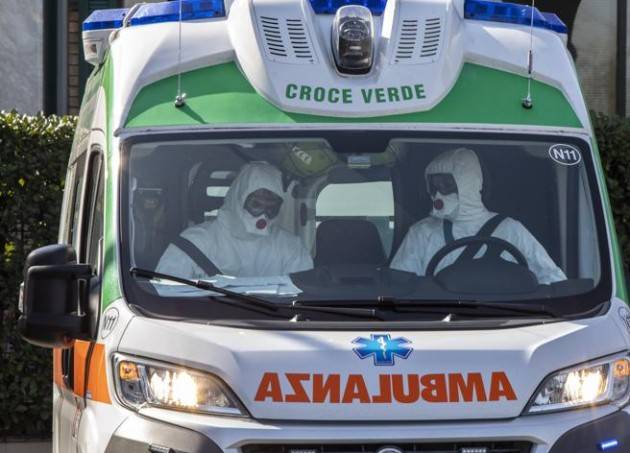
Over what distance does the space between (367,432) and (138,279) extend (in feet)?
3.27

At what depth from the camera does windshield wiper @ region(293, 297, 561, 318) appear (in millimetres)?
4879

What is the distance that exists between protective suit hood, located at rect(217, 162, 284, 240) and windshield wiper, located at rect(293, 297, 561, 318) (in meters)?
0.56

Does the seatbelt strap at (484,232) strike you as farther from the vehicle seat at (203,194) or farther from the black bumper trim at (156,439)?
the black bumper trim at (156,439)

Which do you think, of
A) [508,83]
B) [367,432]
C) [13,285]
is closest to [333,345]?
[367,432]

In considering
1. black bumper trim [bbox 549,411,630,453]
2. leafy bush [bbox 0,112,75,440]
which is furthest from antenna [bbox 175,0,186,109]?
leafy bush [bbox 0,112,75,440]

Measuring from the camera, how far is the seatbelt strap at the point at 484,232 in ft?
17.1

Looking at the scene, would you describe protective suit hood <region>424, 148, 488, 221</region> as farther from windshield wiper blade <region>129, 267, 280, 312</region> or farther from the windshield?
windshield wiper blade <region>129, 267, 280, 312</region>

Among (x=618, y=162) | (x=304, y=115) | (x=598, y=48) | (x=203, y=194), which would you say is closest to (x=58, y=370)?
(x=203, y=194)

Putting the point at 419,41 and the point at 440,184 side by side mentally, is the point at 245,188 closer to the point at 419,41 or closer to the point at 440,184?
the point at 440,184

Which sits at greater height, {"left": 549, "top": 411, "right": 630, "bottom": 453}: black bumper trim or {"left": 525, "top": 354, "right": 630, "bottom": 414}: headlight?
{"left": 525, "top": 354, "right": 630, "bottom": 414}: headlight

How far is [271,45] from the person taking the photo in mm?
5488

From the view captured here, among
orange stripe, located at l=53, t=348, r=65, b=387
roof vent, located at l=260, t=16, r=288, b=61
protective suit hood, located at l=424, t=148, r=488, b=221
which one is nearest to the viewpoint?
protective suit hood, located at l=424, t=148, r=488, b=221

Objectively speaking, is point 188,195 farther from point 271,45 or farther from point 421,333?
point 421,333

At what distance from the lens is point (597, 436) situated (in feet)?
15.3
